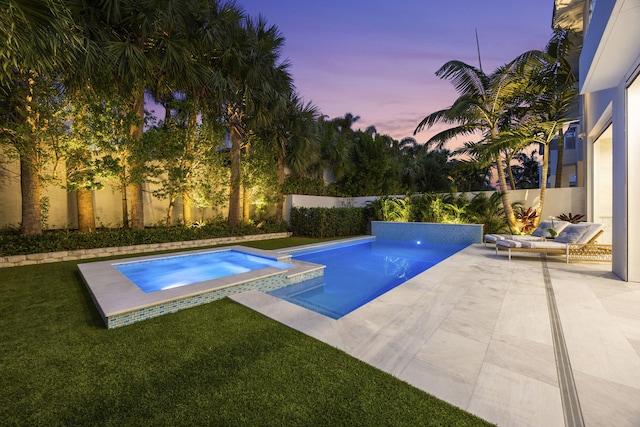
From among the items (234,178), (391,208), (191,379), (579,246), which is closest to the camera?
(191,379)

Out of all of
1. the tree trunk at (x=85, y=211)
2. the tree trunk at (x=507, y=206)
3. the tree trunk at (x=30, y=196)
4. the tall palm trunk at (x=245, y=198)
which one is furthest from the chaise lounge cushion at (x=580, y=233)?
the tree trunk at (x=30, y=196)

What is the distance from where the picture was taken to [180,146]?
367 inches

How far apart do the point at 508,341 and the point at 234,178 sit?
10.7m

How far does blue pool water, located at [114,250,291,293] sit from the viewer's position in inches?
230

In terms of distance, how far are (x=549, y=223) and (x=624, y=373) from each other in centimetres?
723

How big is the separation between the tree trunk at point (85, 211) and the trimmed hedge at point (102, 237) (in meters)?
0.30

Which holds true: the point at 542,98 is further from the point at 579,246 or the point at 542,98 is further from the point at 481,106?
the point at 579,246

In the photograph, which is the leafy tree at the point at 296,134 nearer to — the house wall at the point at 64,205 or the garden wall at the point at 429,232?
the garden wall at the point at 429,232

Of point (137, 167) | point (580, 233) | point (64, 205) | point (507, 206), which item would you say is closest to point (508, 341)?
point (580, 233)

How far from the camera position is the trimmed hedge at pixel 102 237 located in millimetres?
6668

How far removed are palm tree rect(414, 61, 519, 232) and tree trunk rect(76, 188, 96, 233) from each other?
39.7ft

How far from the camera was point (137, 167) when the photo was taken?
8.35 metres

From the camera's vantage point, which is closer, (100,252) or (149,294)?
(149,294)

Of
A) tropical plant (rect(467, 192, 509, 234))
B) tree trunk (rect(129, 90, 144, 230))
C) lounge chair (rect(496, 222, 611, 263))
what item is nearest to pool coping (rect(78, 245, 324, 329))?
tree trunk (rect(129, 90, 144, 230))
